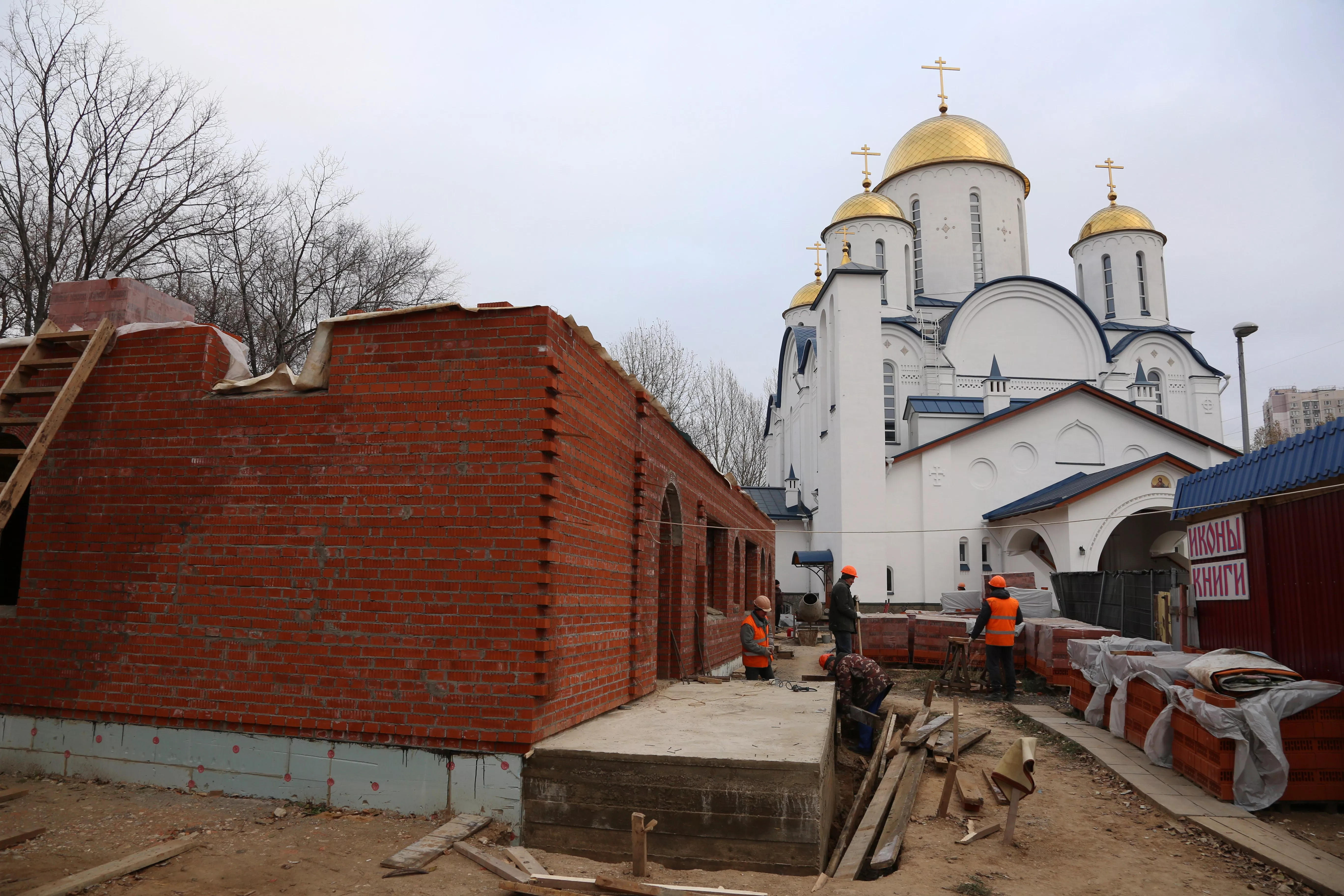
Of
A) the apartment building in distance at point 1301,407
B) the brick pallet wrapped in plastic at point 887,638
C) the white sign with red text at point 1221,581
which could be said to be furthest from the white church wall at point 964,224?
the apartment building in distance at point 1301,407

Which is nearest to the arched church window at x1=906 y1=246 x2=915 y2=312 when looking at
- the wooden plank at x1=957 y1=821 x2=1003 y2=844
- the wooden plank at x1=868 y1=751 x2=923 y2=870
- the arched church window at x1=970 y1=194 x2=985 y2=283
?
the arched church window at x1=970 y1=194 x2=985 y2=283

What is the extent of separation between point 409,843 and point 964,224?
34794mm

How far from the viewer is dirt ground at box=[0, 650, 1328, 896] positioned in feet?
15.4

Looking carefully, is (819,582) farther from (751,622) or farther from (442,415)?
(442,415)

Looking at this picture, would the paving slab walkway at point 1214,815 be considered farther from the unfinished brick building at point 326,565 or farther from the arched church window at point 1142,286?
the arched church window at point 1142,286

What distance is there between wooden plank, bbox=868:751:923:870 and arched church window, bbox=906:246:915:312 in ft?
91.4

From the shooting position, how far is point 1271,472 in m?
7.99

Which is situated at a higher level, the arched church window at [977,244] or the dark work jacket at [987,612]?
the arched church window at [977,244]

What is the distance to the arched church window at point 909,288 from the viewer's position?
33.7 meters

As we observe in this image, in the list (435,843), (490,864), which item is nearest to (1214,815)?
(490,864)

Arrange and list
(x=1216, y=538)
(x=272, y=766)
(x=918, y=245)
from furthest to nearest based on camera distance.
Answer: (x=918, y=245) → (x=1216, y=538) → (x=272, y=766)

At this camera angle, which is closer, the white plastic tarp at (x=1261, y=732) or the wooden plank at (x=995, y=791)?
the white plastic tarp at (x=1261, y=732)

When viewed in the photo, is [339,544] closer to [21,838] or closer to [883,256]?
[21,838]

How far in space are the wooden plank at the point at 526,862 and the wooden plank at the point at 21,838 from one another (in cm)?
292
